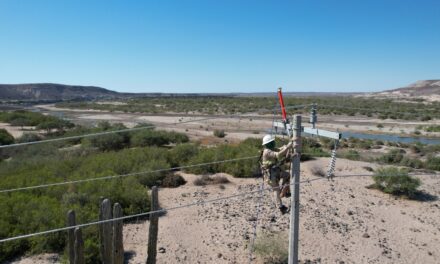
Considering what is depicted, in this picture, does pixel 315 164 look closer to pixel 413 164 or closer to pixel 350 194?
pixel 350 194

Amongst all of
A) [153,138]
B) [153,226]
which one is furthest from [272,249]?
[153,138]

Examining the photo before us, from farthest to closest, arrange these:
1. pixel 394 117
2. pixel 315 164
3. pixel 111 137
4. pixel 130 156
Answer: pixel 394 117
pixel 111 137
pixel 315 164
pixel 130 156

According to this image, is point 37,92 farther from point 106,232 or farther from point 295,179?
Answer: point 295,179

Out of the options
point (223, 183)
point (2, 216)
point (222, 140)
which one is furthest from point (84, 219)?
point (222, 140)

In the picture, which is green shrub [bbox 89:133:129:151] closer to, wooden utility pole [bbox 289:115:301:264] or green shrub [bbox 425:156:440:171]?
green shrub [bbox 425:156:440:171]

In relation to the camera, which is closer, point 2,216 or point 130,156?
point 2,216

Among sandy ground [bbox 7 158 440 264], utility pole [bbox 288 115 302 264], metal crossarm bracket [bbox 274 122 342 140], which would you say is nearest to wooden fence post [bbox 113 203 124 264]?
sandy ground [bbox 7 158 440 264]
